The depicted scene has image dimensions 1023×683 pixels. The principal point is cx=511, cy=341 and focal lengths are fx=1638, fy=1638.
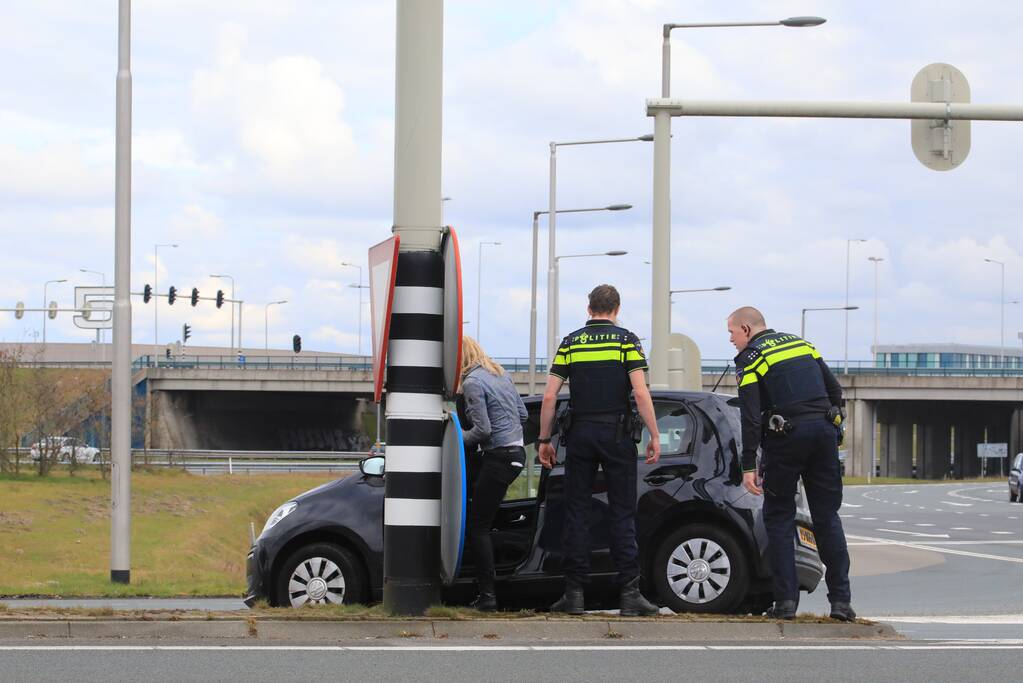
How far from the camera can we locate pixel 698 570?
1016cm

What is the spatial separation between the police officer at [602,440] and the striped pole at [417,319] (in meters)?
0.71

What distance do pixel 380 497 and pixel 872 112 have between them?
9101mm

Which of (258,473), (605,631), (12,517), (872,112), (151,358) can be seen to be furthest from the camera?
(151,358)

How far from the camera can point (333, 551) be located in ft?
34.0

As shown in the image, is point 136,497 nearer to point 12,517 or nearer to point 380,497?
point 12,517

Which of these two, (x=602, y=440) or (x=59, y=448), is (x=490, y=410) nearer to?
(x=602, y=440)

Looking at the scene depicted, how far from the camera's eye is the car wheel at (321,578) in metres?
10.3

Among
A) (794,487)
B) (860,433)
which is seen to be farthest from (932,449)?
(794,487)

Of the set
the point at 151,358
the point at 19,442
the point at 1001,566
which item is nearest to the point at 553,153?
the point at 19,442

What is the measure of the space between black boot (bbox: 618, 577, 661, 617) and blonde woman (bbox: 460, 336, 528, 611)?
81 centimetres

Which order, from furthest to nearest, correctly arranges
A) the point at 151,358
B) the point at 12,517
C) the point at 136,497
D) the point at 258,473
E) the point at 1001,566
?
the point at 151,358 < the point at 258,473 < the point at 136,497 < the point at 12,517 < the point at 1001,566

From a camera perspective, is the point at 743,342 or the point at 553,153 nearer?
the point at 743,342

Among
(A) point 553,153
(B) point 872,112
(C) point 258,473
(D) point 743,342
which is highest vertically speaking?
(A) point 553,153
